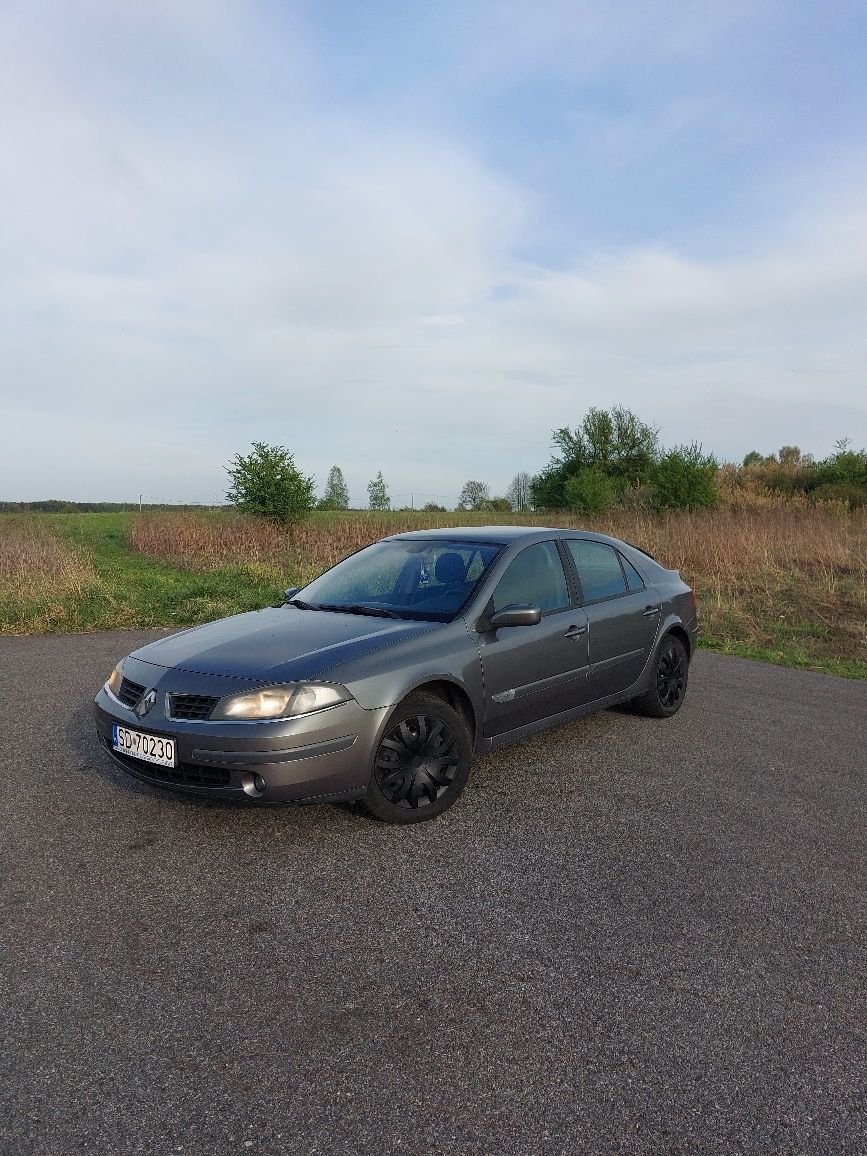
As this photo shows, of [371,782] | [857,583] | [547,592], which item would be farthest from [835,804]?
[857,583]

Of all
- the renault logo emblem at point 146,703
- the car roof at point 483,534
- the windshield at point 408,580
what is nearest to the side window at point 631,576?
the car roof at point 483,534

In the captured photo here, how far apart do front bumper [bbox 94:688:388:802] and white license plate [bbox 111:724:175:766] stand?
0.11 ft

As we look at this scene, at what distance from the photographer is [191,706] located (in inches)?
146

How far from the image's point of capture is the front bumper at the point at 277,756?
11.5ft

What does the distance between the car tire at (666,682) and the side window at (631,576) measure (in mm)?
447

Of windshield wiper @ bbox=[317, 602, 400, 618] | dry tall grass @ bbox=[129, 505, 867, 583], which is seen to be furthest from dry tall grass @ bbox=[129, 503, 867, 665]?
windshield wiper @ bbox=[317, 602, 400, 618]

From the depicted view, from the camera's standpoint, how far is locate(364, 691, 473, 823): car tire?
384cm

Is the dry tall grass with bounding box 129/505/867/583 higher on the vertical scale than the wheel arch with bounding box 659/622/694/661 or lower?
higher

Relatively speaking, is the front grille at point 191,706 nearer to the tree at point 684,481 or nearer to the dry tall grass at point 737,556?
the dry tall grass at point 737,556

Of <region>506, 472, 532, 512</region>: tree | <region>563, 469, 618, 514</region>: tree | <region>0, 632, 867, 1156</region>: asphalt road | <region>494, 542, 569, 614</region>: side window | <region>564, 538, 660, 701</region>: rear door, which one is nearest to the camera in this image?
<region>0, 632, 867, 1156</region>: asphalt road

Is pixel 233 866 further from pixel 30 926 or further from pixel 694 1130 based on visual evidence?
pixel 694 1130

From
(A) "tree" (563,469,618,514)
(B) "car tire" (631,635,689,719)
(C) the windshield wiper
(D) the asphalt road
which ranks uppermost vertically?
(A) "tree" (563,469,618,514)

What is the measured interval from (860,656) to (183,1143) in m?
9.64

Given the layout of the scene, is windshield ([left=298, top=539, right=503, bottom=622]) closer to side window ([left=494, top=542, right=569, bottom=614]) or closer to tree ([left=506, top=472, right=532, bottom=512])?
side window ([left=494, top=542, right=569, bottom=614])
